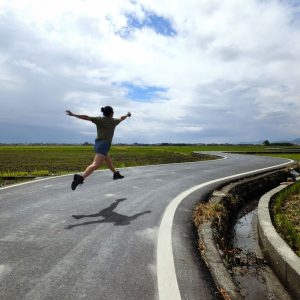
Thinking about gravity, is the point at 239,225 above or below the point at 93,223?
below

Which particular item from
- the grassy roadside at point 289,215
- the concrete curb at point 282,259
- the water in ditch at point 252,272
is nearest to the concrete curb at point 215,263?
the water in ditch at point 252,272

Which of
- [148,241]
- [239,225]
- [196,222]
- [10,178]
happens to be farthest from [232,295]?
[10,178]

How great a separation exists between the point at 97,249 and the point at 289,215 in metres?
4.35

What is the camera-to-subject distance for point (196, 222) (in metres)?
5.89

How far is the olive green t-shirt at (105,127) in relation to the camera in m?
7.70

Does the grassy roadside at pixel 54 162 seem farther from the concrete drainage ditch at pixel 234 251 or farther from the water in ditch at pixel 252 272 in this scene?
the water in ditch at pixel 252 272

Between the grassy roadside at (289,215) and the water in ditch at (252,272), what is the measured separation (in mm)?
460

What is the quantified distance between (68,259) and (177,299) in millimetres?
1420

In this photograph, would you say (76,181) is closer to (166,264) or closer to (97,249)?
(97,249)

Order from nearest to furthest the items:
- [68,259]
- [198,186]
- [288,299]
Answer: [288,299], [68,259], [198,186]

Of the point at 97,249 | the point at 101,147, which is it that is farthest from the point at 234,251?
the point at 101,147

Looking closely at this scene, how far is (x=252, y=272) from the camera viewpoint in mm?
4277

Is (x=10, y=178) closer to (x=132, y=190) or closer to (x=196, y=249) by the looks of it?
(x=132, y=190)

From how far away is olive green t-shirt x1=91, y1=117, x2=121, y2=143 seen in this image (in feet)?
25.3
